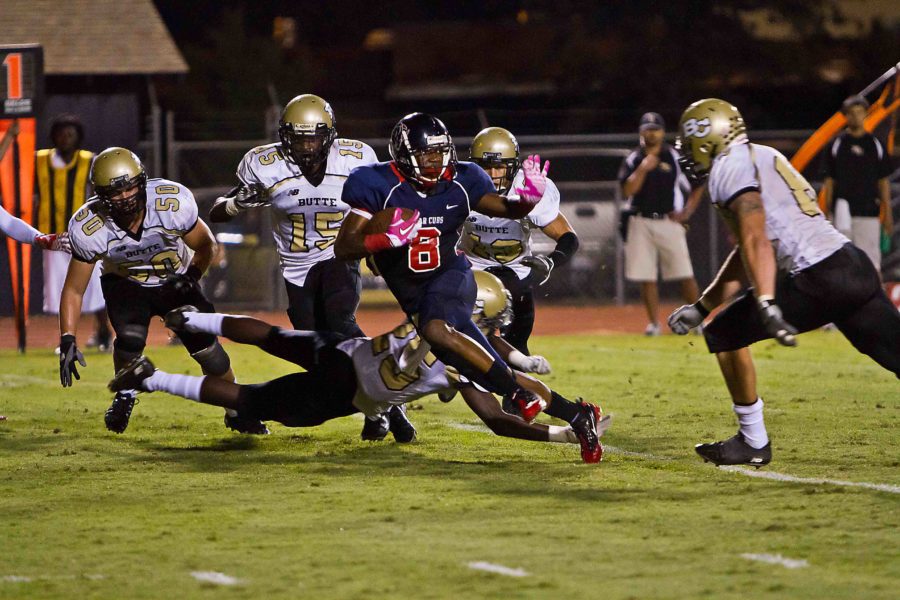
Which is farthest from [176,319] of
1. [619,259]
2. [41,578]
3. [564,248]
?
[619,259]

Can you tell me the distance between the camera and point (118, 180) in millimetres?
8016

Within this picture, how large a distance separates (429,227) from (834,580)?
2.94m

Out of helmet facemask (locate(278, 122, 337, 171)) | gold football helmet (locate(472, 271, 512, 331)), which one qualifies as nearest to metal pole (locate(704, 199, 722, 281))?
gold football helmet (locate(472, 271, 512, 331))

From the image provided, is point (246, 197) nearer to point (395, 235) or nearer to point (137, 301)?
point (137, 301)

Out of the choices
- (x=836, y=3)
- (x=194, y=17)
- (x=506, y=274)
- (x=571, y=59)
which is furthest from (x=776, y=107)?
(x=506, y=274)

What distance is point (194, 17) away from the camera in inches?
1692

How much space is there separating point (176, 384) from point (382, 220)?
4.72 feet

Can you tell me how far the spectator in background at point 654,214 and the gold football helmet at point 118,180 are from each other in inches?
271

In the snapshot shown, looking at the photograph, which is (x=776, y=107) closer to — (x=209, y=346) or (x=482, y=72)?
(x=482, y=72)

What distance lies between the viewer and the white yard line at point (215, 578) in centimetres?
497

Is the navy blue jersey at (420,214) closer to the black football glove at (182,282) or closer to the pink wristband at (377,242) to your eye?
the pink wristband at (377,242)

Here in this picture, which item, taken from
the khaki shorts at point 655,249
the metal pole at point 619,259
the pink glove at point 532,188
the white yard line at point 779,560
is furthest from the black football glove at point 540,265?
the metal pole at point 619,259

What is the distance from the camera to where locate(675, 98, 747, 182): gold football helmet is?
6910mm

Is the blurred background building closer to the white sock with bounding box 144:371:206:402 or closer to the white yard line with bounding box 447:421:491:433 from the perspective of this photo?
the white yard line with bounding box 447:421:491:433
